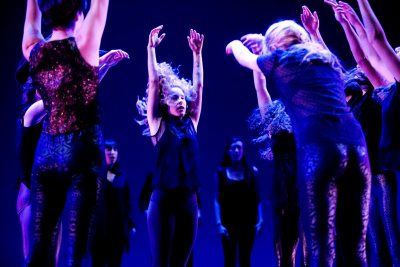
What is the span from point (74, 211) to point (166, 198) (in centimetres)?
150

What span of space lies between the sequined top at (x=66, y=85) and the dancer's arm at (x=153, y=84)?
151cm

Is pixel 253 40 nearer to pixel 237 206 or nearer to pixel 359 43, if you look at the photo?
pixel 359 43

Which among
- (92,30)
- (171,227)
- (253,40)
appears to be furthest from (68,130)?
(171,227)

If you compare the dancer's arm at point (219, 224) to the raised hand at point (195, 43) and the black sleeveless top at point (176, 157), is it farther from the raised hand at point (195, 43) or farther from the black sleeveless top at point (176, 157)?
the raised hand at point (195, 43)

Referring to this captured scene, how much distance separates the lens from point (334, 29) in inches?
229

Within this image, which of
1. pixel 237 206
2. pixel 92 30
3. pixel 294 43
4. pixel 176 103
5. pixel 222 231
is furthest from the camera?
pixel 237 206

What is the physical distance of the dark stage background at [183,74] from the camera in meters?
5.44

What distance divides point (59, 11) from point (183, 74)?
3.94 m

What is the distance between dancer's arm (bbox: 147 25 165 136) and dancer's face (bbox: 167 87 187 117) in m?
0.10

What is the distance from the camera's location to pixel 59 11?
5.76ft

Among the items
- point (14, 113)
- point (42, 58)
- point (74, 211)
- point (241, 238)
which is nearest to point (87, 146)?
point (74, 211)

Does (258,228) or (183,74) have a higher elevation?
(183,74)

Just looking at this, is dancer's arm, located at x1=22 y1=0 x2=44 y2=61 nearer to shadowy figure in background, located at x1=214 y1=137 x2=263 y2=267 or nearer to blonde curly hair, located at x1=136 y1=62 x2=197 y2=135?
blonde curly hair, located at x1=136 y1=62 x2=197 y2=135

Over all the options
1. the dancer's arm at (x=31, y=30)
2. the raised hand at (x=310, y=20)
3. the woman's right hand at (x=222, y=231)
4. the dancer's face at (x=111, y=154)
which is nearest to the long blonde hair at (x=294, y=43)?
the raised hand at (x=310, y=20)
